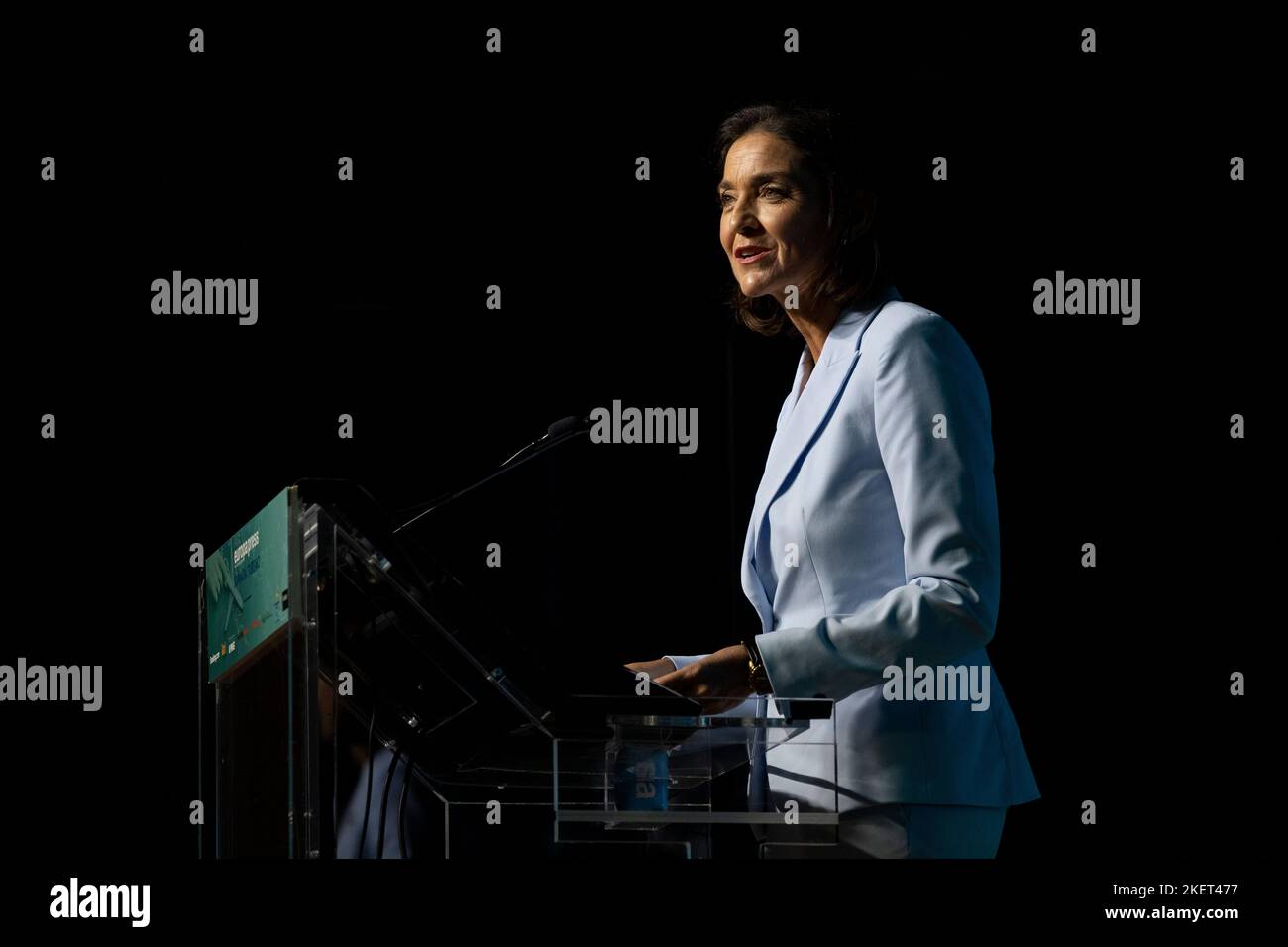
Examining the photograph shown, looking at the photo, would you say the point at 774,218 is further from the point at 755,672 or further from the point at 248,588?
the point at 248,588

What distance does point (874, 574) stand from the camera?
2084mm

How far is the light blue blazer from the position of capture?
189cm

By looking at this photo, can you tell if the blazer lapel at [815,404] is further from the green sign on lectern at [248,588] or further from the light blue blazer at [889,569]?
the green sign on lectern at [248,588]

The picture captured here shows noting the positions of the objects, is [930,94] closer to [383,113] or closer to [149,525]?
[383,113]

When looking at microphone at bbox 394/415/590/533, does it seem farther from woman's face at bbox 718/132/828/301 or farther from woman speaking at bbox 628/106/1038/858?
woman's face at bbox 718/132/828/301

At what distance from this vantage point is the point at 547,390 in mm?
4102

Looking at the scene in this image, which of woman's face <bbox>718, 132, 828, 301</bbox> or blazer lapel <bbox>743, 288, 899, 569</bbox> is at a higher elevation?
woman's face <bbox>718, 132, 828, 301</bbox>

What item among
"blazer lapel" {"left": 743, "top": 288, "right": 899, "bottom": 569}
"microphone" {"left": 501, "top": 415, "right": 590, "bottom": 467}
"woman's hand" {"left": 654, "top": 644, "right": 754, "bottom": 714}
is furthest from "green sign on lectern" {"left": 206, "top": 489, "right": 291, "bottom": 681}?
"blazer lapel" {"left": 743, "top": 288, "right": 899, "bottom": 569}

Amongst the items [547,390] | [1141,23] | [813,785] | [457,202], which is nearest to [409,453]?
[547,390]

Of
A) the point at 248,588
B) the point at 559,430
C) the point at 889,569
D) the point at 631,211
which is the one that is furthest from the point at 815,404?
the point at 631,211

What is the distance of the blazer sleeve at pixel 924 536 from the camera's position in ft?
6.19

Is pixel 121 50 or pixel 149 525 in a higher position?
pixel 121 50

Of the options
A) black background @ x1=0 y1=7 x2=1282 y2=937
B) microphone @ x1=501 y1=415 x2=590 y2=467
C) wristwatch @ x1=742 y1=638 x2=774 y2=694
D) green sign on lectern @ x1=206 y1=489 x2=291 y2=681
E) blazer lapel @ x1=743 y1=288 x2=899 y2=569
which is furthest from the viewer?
black background @ x1=0 y1=7 x2=1282 y2=937

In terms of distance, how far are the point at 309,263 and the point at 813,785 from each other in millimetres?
2468
